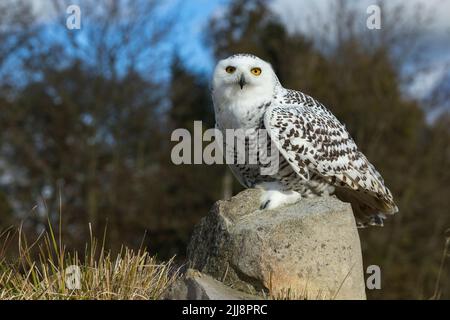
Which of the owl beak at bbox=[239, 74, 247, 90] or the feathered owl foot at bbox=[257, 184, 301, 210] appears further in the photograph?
the owl beak at bbox=[239, 74, 247, 90]

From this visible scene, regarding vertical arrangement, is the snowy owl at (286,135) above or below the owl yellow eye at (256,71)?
below

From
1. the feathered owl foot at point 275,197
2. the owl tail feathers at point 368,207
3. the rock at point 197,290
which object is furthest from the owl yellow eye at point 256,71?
the rock at point 197,290

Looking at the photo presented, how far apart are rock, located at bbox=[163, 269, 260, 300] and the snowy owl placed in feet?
3.20

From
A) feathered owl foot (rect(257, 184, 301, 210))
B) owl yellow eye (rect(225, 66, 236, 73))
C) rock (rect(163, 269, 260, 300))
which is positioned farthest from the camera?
owl yellow eye (rect(225, 66, 236, 73))

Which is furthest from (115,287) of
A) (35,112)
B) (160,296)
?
(35,112)

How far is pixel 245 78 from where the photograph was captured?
16.8ft

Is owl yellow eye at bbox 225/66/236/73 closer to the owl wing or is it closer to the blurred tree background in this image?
the owl wing

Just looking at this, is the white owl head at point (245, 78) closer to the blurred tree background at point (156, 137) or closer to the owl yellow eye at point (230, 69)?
the owl yellow eye at point (230, 69)

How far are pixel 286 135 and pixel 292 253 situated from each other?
1067 millimetres

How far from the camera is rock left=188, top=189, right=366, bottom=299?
4.48m

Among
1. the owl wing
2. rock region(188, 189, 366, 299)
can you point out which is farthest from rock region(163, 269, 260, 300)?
the owl wing

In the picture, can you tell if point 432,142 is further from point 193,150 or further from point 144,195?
point 144,195

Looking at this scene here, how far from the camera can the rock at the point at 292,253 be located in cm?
448

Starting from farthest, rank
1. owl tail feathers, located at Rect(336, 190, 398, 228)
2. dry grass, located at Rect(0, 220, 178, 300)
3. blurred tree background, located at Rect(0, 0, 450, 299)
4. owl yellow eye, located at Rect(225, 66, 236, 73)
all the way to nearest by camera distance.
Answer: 1. blurred tree background, located at Rect(0, 0, 450, 299)
2. owl tail feathers, located at Rect(336, 190, 398, 228)
3. owl yellow eye, located at Rect(225, 66, 236, 73)
4. dry grass, located at Rect(0, 220, 178, 300)
